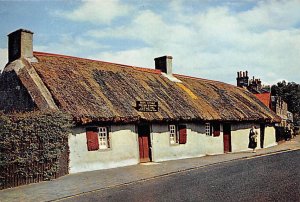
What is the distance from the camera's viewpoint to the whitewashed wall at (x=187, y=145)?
20734mm

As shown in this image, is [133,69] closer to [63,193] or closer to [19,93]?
[19,93]

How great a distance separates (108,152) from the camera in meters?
18.0

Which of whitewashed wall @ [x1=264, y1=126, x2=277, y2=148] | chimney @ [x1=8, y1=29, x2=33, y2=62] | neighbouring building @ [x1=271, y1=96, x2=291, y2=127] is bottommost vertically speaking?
whitewashed wall @ [x1=264, y1=126, x2=277, y2=148]

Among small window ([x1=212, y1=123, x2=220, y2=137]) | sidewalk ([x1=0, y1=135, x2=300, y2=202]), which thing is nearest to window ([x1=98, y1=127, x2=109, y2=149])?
sidewalk ([x1=0, y1=135, x2=300, y2=202])

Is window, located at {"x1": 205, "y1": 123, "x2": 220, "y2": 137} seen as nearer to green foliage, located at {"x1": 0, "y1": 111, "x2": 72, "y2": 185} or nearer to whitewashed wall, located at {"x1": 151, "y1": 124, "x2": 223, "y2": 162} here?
whitewashed wall, located at {"x1": 151, "y1": 124, "x2": 223, "y2": 162}

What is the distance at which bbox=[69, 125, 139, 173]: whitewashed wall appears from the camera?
647 inches

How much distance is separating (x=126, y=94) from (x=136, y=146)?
11.0 ft

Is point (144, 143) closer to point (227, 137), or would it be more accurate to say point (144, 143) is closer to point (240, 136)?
point (227, 137)

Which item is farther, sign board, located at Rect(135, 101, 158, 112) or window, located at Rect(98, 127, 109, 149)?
sign board, located at Rect(135, 101, 158, 112)

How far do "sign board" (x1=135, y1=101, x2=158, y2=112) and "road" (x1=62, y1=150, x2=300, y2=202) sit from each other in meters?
6.12

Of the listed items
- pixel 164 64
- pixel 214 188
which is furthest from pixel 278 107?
pixel 214 188

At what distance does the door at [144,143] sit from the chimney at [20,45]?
7509 mm

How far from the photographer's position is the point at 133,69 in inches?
1016

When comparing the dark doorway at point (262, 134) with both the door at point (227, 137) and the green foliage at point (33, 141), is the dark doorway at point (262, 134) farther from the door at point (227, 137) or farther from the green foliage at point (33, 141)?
the green foliage at point (33, 141)
